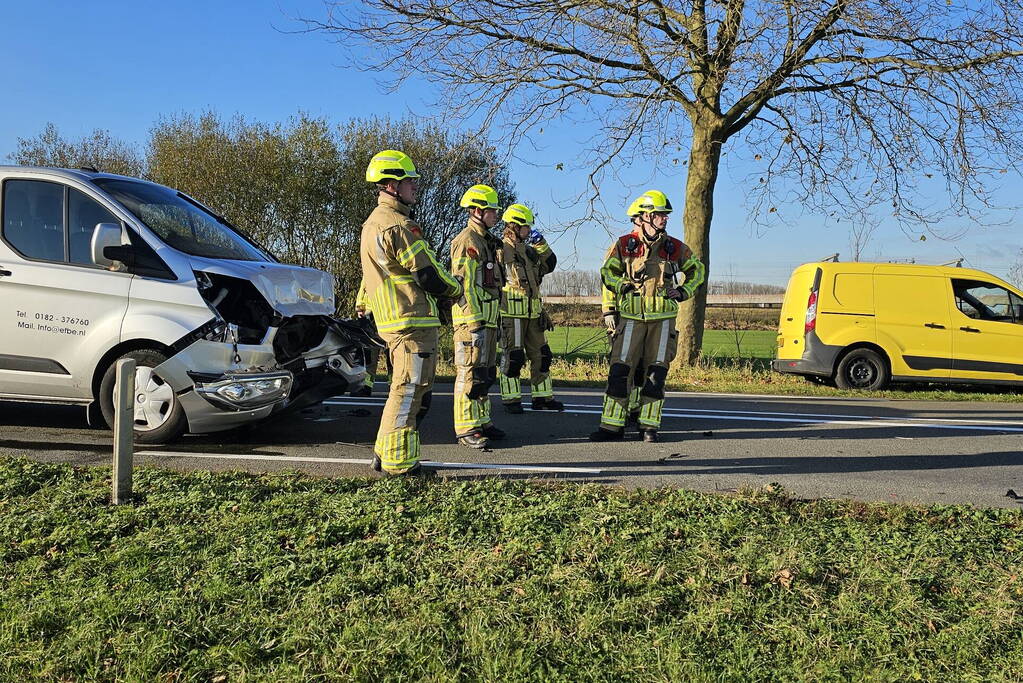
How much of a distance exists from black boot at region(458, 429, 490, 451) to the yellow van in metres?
7.39

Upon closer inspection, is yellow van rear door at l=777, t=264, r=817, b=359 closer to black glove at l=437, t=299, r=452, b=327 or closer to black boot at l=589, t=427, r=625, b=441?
black boot at l=589, t=427, r=625, b=441

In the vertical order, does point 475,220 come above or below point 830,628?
above

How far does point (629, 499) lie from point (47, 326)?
455cm

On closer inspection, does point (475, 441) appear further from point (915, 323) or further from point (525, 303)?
point (915, 323)

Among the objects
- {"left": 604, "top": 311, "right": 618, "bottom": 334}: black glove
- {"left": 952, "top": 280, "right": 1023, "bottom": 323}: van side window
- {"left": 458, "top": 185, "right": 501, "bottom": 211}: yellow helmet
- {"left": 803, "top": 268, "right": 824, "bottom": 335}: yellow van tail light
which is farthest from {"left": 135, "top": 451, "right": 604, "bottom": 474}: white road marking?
{"left": 952, "top": 280, "right": 1023, "bottom": 323}: van side window

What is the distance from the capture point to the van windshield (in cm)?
665

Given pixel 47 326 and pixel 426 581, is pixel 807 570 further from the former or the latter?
pixel 47 326

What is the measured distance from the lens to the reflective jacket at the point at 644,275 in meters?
7.41

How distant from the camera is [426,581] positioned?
3.74m

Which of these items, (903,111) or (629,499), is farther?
(903,111)

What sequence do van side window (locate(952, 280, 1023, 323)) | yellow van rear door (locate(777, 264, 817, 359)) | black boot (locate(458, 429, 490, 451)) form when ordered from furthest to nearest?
yellow van rear door (locate(777, 264, 817, 359))
van side window (locate(952, 280, 1023, 323))
black boot (locate(458, 429, 490, 451))

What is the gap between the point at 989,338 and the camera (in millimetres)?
12453

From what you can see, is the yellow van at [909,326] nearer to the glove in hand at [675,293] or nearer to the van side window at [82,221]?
the glove in hand at [675,293]

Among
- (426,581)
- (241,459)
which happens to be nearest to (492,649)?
(426,581)
